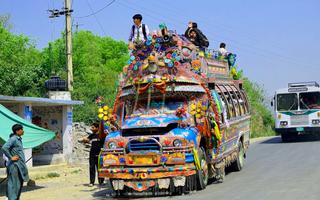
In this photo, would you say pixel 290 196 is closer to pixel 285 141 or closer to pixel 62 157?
pixel 62 157

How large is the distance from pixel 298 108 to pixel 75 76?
2187cm

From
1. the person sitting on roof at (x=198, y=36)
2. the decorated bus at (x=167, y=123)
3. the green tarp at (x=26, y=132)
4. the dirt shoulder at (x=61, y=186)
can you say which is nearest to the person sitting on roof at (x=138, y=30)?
the decorated bus at (x=167, y=123)

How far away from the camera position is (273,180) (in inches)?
530

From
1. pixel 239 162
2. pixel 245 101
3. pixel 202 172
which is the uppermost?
pixel 245 101

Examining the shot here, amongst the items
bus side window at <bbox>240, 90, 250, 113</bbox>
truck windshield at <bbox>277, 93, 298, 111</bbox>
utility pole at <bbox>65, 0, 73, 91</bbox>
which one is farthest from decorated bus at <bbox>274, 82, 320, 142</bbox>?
utility pole at <bbox>65, 0, 73, 91</bbox>

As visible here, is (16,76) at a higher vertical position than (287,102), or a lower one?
higher

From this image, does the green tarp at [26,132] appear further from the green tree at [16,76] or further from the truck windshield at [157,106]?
the green tree at [16,76]

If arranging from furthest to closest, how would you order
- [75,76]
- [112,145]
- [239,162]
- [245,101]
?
[75,76] < [245,101] < [239,162] < [112,145]

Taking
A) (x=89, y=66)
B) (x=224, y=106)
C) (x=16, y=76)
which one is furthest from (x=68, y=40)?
(x=89, y=66)

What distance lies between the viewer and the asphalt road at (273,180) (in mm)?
11078

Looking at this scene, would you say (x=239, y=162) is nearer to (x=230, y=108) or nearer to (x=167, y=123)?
(x=230, y=108)

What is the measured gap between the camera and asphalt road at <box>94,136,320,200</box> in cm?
1108

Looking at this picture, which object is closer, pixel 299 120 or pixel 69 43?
pixel 299 120

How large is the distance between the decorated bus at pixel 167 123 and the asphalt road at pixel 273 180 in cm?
54
